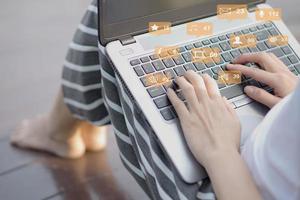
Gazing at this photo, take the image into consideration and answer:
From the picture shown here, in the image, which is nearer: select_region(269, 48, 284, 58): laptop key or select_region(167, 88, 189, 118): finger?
select_region(167, 88, 189, 118): finger

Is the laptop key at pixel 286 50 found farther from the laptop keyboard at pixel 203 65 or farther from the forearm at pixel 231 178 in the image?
the forearm at pixel 231 178

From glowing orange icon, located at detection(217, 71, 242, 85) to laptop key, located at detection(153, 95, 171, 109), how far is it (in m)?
0.08

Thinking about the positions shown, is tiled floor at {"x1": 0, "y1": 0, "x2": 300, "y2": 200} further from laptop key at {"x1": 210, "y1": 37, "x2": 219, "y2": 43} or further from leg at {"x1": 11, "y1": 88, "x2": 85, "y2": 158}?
laptop key at {"x1": 210, "y1": 37, "x2": 219, "y2": 43}

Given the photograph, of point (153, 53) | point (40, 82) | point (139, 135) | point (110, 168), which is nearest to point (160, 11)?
point (153, 53)

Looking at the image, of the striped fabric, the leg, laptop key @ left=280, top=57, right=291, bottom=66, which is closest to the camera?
the striped fabric

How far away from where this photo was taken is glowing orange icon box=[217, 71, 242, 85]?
1.85 ft

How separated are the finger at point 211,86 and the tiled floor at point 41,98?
474 millimetres

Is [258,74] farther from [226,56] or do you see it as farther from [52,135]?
[52,135]

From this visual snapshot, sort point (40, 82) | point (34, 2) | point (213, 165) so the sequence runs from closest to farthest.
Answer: point (213, 165), point (40, 82), point (34, 2)

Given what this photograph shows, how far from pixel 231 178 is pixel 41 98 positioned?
3.03 ft

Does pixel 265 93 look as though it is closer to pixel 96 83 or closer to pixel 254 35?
pixel 254 35

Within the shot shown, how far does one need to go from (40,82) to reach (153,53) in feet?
2.78

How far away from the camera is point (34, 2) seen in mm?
1706

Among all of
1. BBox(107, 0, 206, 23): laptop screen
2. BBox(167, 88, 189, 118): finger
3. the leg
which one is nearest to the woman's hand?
BBox(167, 88, 189, 118): finger
